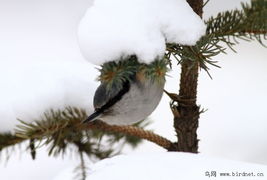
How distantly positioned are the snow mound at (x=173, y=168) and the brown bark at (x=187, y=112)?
11 cm

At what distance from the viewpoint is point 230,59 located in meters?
2.49

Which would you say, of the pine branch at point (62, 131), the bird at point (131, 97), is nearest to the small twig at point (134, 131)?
the pine branch at point (62, 131)

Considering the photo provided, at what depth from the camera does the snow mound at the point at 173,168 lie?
796mm

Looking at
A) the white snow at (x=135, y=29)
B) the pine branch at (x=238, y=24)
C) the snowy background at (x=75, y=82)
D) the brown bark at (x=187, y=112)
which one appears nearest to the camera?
the white snow at (x=135, y=29)

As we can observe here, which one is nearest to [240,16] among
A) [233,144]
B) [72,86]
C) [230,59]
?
[72,86]

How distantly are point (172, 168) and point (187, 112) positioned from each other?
0.18 meters

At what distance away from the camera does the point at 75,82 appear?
1067mm

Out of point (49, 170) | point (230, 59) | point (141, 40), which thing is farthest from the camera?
Result: point (230, 59)

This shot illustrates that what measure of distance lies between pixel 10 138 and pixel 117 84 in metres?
0.35

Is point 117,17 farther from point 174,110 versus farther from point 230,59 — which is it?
point 230,59

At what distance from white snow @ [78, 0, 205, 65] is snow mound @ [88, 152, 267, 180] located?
0.64 ft

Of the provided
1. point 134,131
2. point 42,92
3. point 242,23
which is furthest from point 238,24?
point 42,92

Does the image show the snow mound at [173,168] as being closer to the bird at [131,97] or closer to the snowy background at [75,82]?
the bird at [131,97]

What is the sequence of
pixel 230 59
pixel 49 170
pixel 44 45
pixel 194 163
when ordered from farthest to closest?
pixel 44 45
pixel 230 59
pixel 49 170
pixel 194 163
